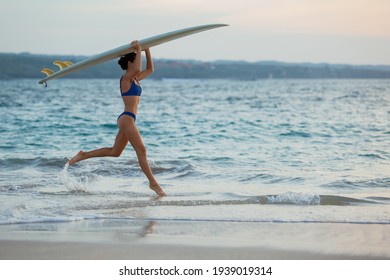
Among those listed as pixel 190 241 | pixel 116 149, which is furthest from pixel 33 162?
pixel 190 241

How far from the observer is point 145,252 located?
5742 millimetres

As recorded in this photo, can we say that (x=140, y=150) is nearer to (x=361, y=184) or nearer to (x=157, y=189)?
(x=157, y=189)

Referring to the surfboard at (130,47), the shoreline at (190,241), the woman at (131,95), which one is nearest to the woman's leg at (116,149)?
the woman at (131,95)

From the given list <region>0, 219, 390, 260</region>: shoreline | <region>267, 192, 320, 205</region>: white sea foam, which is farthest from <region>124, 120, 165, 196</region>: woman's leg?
<region>0, 219, 390, 260</region>: shoreline

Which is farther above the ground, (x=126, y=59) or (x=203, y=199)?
(x=126, y=59)

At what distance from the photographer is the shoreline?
5.67 m

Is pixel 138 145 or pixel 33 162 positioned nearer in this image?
pixel 138 145

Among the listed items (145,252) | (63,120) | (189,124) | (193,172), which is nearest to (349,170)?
(193,172)

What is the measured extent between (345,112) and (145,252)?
73.1ft

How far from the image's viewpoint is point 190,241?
6.11m

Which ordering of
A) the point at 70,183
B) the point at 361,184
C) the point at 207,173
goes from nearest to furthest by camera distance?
the point at 70,183 < the point at 361,184 < the point at 207,173

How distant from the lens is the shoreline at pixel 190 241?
5672 millimetres

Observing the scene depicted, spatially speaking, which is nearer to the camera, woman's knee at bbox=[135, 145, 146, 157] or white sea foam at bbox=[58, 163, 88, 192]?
woman's knee at bbox=[135, 145, 146, 157]

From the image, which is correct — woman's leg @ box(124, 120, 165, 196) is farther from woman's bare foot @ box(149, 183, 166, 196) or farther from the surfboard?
the surfboard
